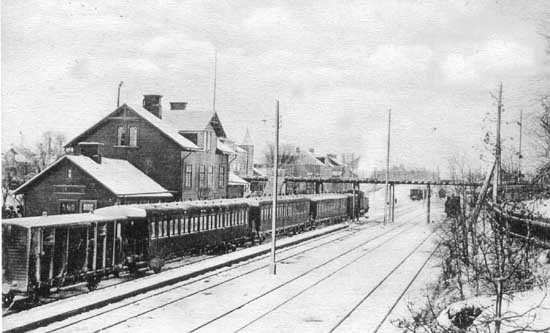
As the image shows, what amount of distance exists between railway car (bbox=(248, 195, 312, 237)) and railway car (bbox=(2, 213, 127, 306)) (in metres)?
14.0

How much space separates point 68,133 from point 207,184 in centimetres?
1029

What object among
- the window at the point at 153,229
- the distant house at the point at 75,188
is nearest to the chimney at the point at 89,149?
the distant house at the point at 75,188

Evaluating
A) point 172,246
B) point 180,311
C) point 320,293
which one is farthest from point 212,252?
point 180,311

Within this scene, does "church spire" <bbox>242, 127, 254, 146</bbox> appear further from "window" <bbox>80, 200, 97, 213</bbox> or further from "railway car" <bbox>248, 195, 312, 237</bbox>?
"window" <bbox>80, 200, 97, 213</bbox>

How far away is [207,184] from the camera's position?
44062mm

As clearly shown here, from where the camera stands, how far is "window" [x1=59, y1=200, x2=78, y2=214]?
33062mm

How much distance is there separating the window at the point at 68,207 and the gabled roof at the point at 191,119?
1186 cm

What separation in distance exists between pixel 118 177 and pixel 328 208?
1943cm

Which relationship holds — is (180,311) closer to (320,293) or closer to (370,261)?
(320,293)

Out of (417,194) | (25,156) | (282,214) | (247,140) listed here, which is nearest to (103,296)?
(282,214)

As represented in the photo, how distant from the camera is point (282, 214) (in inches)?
1453

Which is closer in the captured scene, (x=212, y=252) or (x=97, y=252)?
(x=97, y=252)

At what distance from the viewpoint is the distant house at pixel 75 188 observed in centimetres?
3272

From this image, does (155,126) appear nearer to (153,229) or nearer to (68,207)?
(68,207)
